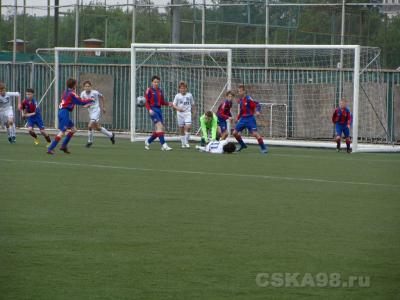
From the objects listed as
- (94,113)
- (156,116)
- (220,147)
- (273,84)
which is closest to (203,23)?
(273,84)

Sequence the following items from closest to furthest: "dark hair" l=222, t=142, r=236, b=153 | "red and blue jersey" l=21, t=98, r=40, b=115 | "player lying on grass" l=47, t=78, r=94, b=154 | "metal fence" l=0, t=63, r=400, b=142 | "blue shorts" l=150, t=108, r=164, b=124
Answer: "player lying on grass" l=47, t=78, r=94, b=154 < "dark hair" l=222, t=142, r=236, b=153 < "blue shorts" l=150, t=108, r=164, b=124 < "red and blue jersey" l=21, t=98, r=40, b=115 < "metal fence" l=0, t=63, r=400, b=142

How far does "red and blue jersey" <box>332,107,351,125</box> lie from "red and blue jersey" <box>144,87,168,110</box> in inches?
178

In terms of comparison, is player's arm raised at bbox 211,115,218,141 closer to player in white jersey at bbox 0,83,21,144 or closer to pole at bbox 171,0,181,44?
player in white jersey at bbox 0,83,21,144

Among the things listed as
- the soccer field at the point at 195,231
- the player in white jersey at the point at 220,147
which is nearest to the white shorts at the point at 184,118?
the player in white jersey at the point at 220,147

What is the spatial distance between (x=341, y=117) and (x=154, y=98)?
500 centimetres

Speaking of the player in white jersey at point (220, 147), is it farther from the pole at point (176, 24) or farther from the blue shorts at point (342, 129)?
the pole at point (176, 24)

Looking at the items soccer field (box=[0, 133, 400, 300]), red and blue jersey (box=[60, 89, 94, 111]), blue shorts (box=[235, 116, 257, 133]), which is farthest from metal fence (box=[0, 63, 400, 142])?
soccer field (box=[0, 133, 400, 300])

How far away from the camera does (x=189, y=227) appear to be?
40.2 ft

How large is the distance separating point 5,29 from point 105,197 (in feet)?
110

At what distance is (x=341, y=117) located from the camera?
28.8m

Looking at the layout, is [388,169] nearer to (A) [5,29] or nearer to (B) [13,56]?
(B) [13,56]

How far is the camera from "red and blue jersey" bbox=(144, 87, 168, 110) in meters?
28.2

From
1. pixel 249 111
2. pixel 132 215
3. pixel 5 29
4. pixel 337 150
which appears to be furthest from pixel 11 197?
pixel 5 29

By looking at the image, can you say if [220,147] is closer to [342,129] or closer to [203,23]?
[342,129]
